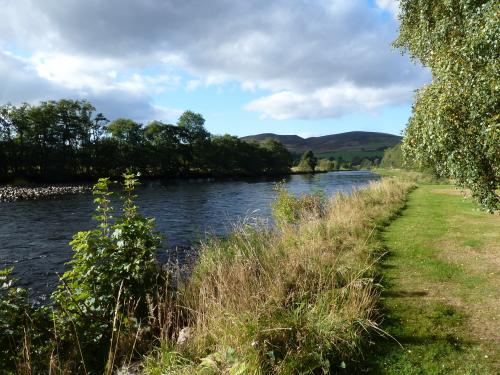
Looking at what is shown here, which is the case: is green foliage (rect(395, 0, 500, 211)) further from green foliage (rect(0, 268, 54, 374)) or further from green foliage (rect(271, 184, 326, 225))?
green foliage (rect(271, 184, 326, 225))

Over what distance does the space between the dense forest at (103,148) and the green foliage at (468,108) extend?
2730 inches

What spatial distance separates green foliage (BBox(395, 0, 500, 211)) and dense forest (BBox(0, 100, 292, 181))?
69353 mm

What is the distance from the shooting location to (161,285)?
7.16 meters

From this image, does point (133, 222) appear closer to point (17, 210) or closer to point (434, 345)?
point (434, 345)

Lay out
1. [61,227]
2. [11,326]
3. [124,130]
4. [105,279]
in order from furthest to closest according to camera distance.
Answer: [124,130], [61,227], [105,279], [11,326]

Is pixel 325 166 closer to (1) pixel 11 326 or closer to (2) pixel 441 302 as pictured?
(2) pixel 441 302

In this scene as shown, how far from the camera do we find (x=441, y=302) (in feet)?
25.9

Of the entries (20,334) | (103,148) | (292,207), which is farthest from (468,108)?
(103,148)

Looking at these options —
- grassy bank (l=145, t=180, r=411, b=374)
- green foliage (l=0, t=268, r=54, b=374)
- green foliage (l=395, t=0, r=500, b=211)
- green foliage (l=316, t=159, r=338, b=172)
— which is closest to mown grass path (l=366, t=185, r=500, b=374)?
grassy bank (l=145, t=180, r=411, b=374)

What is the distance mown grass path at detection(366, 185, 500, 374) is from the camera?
5.68 m

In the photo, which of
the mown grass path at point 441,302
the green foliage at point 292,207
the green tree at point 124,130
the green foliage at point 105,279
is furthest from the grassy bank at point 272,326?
the green tree at point 124,130

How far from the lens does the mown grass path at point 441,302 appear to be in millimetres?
5684

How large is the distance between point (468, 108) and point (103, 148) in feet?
267

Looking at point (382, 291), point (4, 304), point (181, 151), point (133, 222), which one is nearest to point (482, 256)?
point (382, 291)
